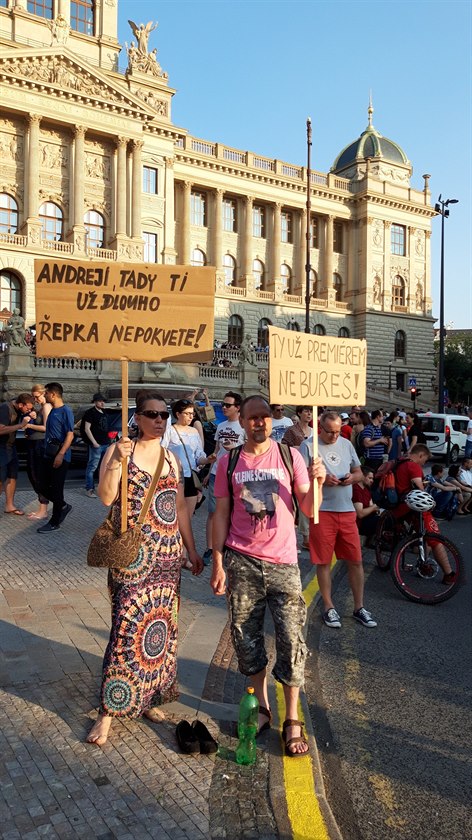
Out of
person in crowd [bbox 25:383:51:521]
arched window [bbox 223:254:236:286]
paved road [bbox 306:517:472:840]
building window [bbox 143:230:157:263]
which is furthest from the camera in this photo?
arched window [bbox 223:254:236:286]

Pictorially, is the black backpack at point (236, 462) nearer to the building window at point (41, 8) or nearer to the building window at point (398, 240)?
the building window at point (41, 8)

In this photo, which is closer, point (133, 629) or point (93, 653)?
point (133, 629)

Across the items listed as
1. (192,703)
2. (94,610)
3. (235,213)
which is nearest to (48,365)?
(94,610)

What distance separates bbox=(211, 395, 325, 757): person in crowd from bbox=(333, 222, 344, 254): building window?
54.7 meters

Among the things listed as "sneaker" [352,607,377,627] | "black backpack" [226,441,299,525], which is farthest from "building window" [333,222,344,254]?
"black backpack" [226,441,299,525]

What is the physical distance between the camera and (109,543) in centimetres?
341

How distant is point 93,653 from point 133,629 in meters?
1.28

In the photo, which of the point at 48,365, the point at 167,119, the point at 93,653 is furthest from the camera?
the point at 167,119

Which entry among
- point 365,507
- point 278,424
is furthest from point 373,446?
point 365,507

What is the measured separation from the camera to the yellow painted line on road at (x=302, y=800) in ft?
9.02

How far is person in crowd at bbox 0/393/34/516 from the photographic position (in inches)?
360

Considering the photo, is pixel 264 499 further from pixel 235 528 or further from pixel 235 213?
pixel 235 213

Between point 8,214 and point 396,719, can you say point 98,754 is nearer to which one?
point 396,719

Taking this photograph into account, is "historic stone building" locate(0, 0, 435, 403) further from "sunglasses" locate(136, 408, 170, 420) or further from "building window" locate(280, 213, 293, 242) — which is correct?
"sunglasses" locate(136, 408, 170, 420)
